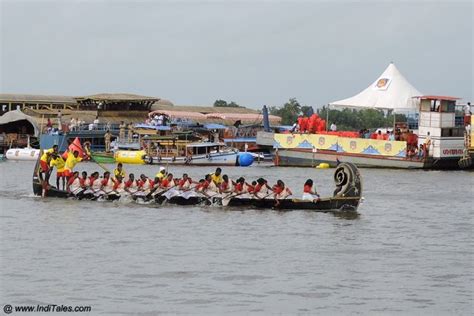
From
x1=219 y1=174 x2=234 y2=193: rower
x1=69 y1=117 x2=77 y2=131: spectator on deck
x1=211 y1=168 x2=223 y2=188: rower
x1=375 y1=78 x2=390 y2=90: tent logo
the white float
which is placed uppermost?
x1=375 y1=78 x2=390 y2=90: tent logo

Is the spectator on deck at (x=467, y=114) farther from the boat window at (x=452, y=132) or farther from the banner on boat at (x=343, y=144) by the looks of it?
the banner on boat at (x=343, y=144)

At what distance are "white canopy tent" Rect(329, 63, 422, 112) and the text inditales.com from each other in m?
40.6

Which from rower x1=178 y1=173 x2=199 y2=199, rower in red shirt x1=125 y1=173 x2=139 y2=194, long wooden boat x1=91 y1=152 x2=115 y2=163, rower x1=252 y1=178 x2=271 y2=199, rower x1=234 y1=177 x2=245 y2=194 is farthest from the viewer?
long wooden boat x1=91 y1=152 x2=115 y2=163

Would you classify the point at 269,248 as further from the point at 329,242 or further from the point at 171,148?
the point at 171,148

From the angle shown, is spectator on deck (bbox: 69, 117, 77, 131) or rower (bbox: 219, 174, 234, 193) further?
spectator on deck (bbox: 69, 117, 77, 131)

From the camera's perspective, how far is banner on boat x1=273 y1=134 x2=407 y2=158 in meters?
52.6

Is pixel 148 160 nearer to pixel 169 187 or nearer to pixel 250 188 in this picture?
pixel 169 187

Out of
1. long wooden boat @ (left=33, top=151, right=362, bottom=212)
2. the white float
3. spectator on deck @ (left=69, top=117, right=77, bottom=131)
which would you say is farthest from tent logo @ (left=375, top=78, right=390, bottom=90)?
long wooden boat @ (left=33, top=151, right=362, bottom=212)

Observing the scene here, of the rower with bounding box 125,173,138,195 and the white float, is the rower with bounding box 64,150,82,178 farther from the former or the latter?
the white float

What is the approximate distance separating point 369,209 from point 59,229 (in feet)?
36.0

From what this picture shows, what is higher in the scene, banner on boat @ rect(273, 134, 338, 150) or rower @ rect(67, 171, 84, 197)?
banner on boat @ rect(273, 134, 338, 150)

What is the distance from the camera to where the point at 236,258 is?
23.1 m

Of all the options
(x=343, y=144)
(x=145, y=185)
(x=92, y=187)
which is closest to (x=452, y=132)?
(x=343, y=144)

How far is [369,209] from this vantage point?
109ft
